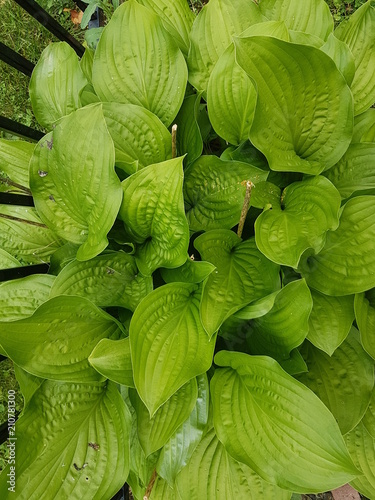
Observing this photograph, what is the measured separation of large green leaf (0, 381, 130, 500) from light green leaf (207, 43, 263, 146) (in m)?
0.75

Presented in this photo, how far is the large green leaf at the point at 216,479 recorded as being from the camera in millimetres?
1034

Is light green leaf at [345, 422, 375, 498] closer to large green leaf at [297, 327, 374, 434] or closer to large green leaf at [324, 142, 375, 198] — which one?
large green leaf at [297, 327, 374, 434]

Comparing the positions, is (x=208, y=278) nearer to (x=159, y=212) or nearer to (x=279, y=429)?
(x=159, y=212)

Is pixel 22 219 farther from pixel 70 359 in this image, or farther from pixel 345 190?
pixel 345 190

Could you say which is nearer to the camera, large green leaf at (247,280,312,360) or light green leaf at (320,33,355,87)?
large green leaf at (247,280,312,360)

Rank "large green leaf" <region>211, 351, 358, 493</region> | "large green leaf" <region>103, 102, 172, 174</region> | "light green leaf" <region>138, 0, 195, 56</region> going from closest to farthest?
"large green leaf" <region>211, 351, 358, 493</region> < "large green leaf" <region>103, 102, 172, 174</region> < "light green leaf" <region>138, 0, 195, 56</region>

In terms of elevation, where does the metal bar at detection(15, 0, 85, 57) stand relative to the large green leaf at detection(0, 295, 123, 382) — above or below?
above

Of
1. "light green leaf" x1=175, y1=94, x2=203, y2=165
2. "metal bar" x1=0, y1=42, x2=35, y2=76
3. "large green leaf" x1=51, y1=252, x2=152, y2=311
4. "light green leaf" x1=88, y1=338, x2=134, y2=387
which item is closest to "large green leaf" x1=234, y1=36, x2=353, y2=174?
"light green leaf" x1=175, y1=94, x2=203, y2=165

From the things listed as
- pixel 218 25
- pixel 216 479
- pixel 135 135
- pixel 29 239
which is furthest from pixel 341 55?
pixel 216 479

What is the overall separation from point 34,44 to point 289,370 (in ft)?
6.45

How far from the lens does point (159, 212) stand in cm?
95

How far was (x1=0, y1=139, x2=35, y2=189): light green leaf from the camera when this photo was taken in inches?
48.3

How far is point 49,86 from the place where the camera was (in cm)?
125

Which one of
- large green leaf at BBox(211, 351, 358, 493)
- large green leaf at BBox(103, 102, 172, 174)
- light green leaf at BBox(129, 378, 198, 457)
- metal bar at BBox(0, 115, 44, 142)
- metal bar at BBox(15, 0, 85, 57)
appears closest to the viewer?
large green leaf at BBox(211, 351, 358, 493)
